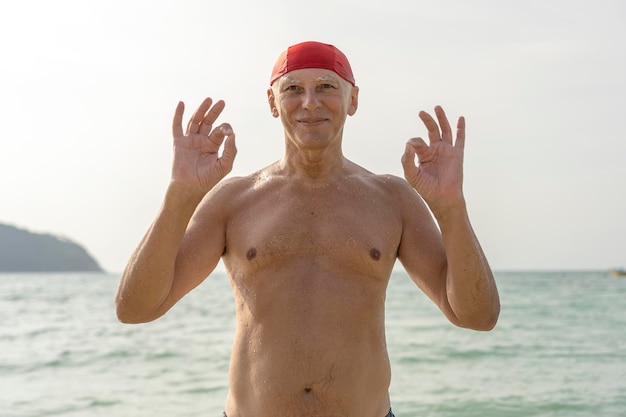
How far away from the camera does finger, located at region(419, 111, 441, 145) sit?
3.01 m

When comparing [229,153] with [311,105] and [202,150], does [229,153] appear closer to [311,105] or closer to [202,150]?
[202,150]

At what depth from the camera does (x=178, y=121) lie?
9.98ft

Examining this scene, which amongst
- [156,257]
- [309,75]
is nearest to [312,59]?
[309,75]

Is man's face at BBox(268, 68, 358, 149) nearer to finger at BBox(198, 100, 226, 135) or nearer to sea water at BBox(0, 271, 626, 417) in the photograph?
finger at BBox(198, 100, 226, 135)

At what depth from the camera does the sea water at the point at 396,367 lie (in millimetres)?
8703

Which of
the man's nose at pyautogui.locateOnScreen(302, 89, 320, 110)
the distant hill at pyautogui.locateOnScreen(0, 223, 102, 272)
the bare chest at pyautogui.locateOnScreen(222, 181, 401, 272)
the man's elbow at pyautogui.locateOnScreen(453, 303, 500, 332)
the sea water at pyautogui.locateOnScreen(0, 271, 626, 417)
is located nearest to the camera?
the man's elbow at pyautogui.locateOnScreen(453, 303, 500, 332)

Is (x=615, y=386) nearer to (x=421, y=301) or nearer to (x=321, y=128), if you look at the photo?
(x=321, y=128)

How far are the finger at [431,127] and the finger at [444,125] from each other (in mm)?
21

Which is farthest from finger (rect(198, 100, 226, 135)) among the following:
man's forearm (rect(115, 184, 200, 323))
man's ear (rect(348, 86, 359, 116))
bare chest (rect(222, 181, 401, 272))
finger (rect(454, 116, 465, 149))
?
finger (rect(454, 116, 465, 149))

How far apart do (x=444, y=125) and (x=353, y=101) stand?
541 millimetres

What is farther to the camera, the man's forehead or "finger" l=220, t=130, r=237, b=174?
the man's forehead

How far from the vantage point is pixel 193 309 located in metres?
22.9

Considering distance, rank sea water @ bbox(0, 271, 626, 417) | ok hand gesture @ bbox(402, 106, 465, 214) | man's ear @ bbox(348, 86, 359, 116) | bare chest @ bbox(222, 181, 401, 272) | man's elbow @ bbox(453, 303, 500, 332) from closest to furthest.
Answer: ok hand gesture @ bbox(402, 106, 465, 214), man's elbow @ bbox(453, 303, 500, 332), bare chest @ bbox(222, 181, 401, 272), man's ear @ bbox(348, 86, 359, 116), sea water @ bbox(0, 271, 626, 417)

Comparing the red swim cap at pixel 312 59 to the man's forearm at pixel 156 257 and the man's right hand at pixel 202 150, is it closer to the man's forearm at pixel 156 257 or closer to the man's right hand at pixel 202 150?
the man's right hand at pixel 202 150
